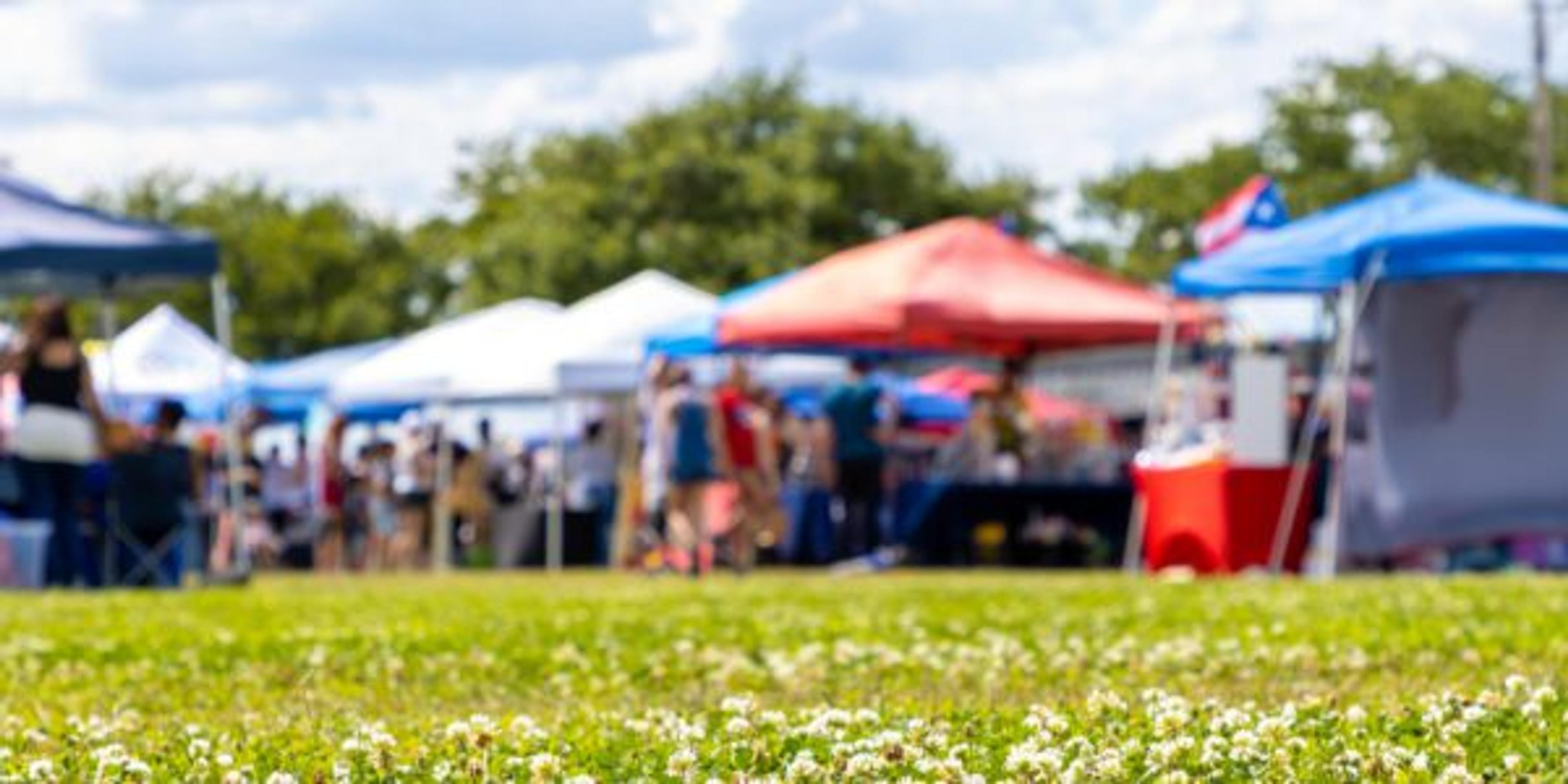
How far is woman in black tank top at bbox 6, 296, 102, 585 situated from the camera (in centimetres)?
1958

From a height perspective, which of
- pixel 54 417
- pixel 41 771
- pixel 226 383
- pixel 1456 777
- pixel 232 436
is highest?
pixel 226 383

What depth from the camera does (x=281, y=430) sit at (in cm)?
5072

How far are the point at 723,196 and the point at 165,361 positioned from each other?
43048 millimetres

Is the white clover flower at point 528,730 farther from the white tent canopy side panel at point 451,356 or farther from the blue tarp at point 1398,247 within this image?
the white tent canopy side panel at point 451,356

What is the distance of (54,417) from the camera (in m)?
19.6

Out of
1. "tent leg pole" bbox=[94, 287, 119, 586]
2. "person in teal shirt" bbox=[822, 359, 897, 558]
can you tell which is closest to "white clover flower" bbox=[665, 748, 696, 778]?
"tent leg pole" bbox=[94, 287, 119, 586]

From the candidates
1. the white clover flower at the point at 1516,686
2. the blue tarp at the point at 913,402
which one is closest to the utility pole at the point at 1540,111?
the blue tarp at the point at 913,402

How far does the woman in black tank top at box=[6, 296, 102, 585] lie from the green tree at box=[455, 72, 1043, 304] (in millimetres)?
56930

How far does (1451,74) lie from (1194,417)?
61.2 meters

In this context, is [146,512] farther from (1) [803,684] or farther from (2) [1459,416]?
(1) [803,684]

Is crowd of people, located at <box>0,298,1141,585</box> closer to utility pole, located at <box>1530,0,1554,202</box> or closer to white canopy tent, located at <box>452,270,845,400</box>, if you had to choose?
white canopy tent, located at <box>452,270,845,400</box>

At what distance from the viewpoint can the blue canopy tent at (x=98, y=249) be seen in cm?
2070

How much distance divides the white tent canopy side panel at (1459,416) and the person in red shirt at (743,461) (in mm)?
4663

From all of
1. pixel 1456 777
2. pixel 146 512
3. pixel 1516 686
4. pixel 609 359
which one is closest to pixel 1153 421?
pixel 609 359
